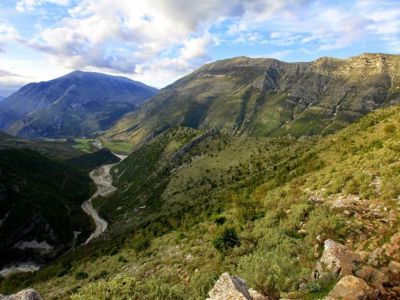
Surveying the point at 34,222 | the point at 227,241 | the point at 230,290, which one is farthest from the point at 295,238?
the point at 34,222

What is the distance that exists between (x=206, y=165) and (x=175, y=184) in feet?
50.0

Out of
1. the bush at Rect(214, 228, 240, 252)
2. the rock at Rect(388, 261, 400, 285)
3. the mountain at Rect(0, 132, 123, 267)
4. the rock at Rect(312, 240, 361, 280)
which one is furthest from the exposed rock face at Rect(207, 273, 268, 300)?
the mountain at Rect(0, 132, 123, 267)

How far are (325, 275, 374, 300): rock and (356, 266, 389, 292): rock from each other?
1.06 meters

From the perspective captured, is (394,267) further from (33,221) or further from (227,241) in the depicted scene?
(33,221)

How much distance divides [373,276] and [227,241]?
50.3ft

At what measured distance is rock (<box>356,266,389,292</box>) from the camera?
50.1 feet

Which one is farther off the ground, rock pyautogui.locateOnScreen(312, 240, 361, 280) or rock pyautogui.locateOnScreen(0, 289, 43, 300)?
rock pyautogui.locateOnScreen(0, 289, 43, 300)

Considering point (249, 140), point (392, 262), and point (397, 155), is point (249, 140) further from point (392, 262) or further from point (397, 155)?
point (392, 262)

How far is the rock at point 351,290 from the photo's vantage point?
1394 centimetres

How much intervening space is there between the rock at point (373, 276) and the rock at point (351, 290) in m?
1.06

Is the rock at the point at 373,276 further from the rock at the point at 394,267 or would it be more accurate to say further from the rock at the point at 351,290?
the rock at the point at 351,290

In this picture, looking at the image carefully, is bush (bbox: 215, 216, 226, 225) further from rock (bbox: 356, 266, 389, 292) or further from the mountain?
the mountain

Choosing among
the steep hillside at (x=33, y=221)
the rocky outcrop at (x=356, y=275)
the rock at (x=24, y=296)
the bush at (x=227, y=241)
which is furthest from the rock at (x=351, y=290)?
the steep hillside at (x=33, y=221)

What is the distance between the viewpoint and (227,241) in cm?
2992
